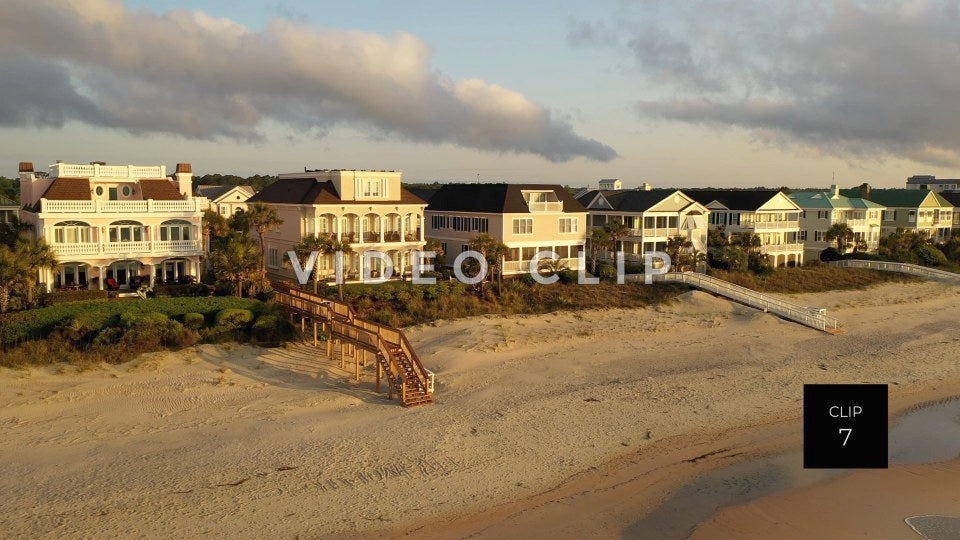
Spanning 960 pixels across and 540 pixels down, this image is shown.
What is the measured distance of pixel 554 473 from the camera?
1744cm

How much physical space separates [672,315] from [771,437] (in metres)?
16.0

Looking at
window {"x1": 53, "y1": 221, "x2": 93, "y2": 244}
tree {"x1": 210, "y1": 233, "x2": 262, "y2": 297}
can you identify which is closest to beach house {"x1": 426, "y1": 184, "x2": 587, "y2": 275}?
tree {"x1": 210, "y1": 233, "x2": 262, "y2": 297}

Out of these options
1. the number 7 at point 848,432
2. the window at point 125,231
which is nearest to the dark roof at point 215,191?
the window at point 125,231

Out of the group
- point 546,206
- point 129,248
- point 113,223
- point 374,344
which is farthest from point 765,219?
point 113,223

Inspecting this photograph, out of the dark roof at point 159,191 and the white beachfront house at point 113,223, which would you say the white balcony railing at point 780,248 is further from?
the dark roof at point 159,191

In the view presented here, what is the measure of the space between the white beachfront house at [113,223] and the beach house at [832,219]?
48.1 meters

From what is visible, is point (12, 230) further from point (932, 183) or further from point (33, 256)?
point (932, 183)

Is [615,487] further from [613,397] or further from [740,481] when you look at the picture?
[613,397]

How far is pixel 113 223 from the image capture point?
106ft

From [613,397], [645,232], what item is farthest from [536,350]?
[645,232]

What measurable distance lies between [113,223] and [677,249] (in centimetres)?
3190

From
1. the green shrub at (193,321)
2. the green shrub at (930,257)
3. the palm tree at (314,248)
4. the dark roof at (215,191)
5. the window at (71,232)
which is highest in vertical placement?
the dark roof at (215,191)

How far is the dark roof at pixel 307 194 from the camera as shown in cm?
3753

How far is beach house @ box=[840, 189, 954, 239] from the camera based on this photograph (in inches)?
2539
